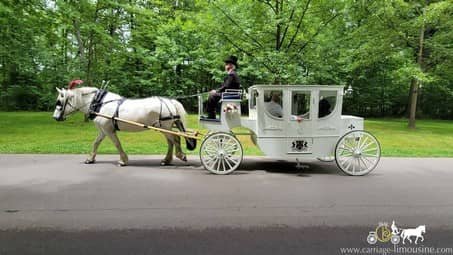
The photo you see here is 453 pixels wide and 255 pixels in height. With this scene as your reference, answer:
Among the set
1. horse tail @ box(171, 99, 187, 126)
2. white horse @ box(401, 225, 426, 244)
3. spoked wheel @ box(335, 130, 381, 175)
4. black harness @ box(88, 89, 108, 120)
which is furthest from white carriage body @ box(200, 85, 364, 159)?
black harness @ box(88, 89, 108, 120)

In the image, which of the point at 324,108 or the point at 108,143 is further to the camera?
the point at 108,143

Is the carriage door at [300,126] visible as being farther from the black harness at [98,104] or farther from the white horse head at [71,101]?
the white horse head at [71,101]

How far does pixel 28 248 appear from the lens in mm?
2768

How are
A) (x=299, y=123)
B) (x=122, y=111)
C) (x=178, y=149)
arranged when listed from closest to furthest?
(x=299, y=123) → (x=122, y=111) → (x=178, y=149)

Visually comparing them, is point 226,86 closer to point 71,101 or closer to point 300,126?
point 300,126

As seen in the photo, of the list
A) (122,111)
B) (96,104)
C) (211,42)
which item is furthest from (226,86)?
(211,42)

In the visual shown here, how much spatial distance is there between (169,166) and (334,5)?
9.12m

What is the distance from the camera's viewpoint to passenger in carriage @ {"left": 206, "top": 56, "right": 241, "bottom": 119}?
19.6ft

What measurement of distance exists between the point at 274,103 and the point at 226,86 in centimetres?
94

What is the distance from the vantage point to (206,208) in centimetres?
383

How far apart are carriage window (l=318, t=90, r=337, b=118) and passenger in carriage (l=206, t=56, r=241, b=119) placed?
1.51 m

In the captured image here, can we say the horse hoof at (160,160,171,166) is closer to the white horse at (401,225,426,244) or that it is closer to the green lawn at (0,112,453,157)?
the green lawn at (0,112,453,157)

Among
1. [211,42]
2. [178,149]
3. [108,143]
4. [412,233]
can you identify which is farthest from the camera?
[211,42]

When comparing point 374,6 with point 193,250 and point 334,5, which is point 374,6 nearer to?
point 334,5
